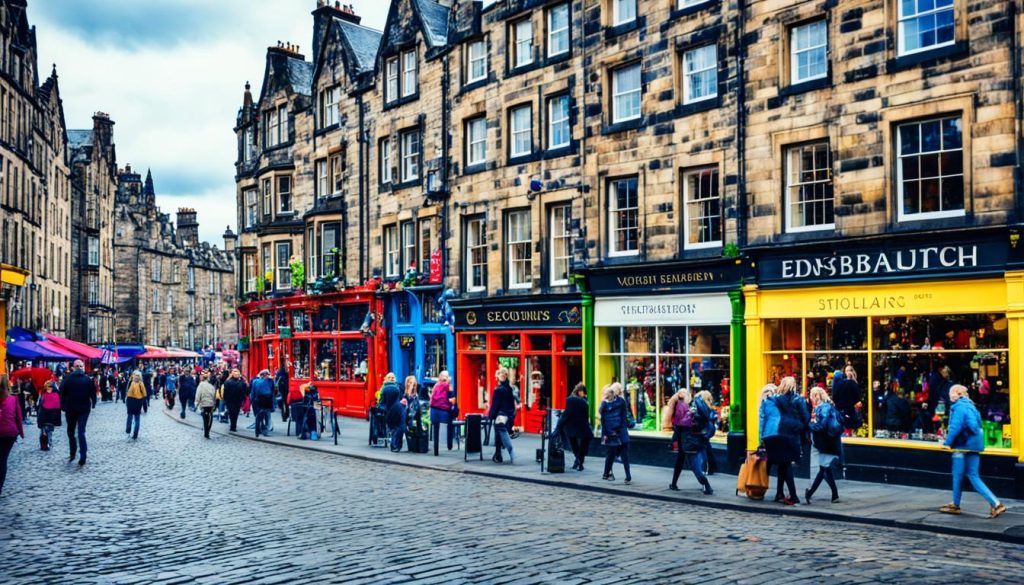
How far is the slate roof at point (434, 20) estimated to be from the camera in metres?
33.1

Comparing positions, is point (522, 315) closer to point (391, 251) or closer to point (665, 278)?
point (665, 278)

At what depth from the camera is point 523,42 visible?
2842 centimetres

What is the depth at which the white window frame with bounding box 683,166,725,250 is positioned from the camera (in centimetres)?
2180

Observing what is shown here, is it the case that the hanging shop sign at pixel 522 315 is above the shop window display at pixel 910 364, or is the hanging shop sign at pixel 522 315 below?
above

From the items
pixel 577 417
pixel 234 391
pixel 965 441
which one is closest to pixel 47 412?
pixel 234 391

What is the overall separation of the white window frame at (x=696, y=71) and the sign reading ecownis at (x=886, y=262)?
4.22m

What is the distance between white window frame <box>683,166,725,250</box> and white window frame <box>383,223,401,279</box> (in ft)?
47.7

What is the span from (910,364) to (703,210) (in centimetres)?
586

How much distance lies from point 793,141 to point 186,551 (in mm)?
14052

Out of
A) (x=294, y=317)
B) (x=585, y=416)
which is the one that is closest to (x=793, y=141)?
(x=585, y=416)

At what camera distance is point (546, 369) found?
92.2 ft

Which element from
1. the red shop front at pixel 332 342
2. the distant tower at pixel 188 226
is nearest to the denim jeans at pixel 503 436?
the red shop front at pixel 332 342

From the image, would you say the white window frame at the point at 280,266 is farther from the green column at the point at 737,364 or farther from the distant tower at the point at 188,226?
the distant tower at the point at 188,226

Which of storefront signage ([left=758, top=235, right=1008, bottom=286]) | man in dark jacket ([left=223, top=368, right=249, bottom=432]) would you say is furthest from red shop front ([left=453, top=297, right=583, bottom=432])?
storefront signage ([left=758, top=235, right=1008, bottom=286])
